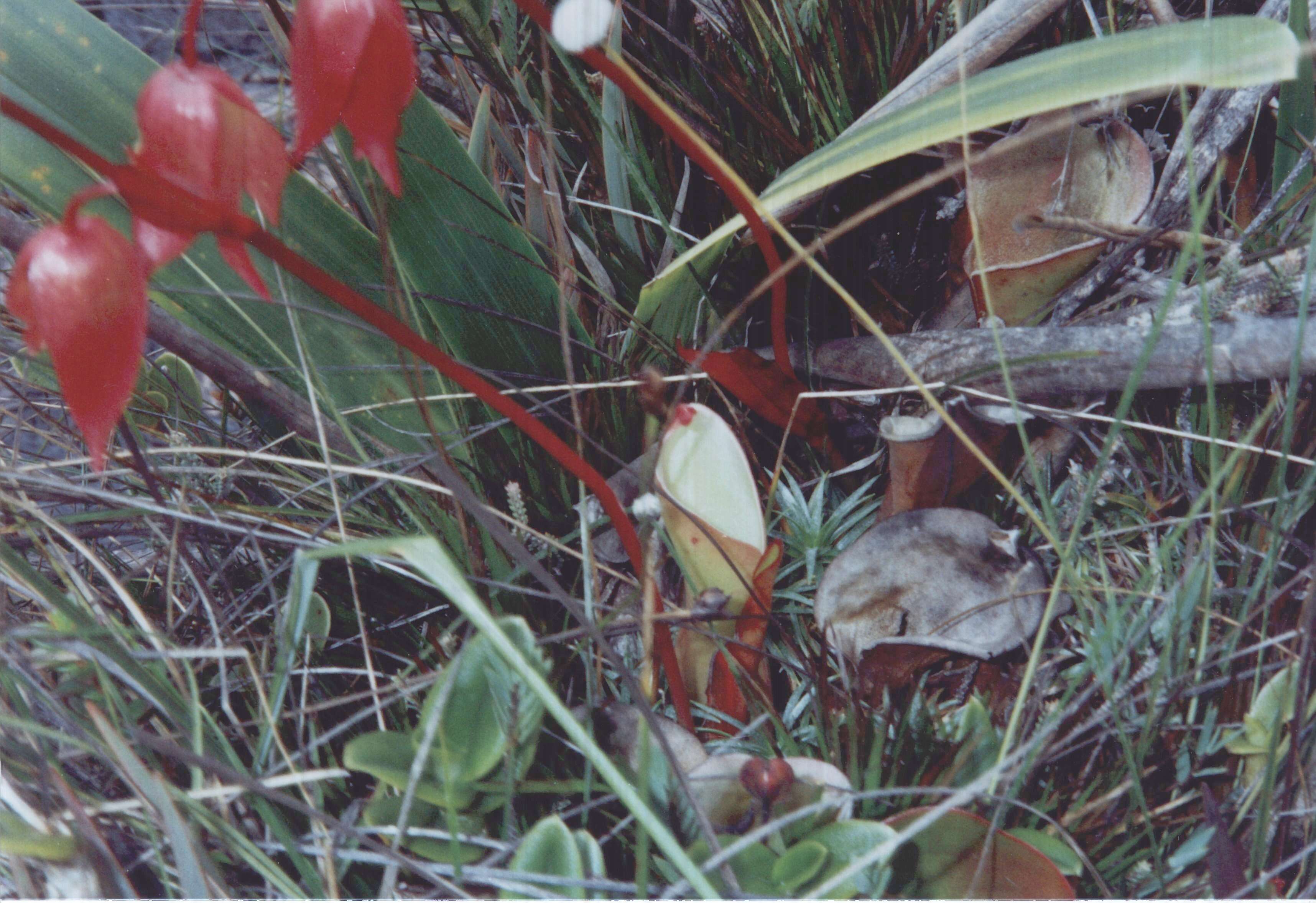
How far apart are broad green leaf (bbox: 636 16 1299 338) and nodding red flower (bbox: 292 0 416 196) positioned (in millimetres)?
220

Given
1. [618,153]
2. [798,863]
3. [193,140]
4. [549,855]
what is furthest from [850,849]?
[618,153]

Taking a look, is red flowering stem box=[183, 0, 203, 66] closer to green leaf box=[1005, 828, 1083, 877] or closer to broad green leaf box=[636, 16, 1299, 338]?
broad green leaf box=[636, 16, 1299, 338]

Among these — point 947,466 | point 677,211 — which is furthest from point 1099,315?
point 677,211

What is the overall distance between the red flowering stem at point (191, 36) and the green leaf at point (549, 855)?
37 cm

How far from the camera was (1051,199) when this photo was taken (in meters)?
0.62

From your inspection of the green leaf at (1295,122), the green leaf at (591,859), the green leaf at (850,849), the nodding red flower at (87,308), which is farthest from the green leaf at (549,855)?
the green leaf at (1295,122)

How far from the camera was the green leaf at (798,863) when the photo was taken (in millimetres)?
382

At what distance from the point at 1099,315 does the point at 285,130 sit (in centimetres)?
84

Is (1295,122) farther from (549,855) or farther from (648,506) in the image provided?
(549,855)

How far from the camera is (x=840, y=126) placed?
72 centimetres

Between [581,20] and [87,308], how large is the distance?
0.35 meters

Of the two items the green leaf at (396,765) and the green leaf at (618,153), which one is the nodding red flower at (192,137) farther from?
the green leaf at (618,153)

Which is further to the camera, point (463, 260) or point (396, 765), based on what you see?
point (463, 260)

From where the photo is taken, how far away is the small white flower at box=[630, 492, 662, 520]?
49 cm
